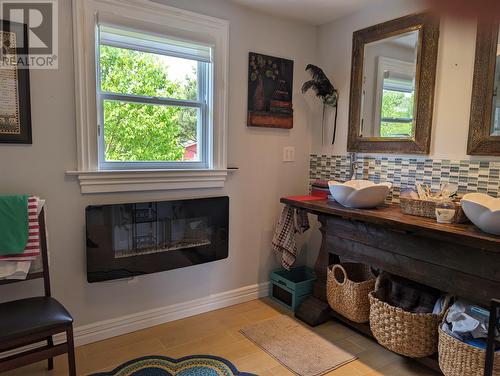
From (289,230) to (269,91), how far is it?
3.46ft

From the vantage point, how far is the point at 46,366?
1988 millimetres

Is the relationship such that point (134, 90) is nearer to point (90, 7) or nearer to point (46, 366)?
point (90, 7)

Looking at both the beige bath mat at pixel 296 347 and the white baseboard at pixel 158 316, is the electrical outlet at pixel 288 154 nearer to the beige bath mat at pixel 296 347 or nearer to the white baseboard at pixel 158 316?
the white baseboard at pixel 158 316

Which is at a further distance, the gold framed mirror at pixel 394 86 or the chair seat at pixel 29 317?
the gold framed mirror at pixel 394 86

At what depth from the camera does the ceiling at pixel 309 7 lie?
8.12 ft

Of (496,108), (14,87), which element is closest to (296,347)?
(496,108)

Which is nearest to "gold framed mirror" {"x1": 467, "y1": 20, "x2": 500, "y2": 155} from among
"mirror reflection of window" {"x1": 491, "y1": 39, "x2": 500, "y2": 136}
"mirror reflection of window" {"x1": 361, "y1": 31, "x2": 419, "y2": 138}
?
"mirror reflection of window" {"x1": 491, "y1": 39, "x2": 500, "y2": 136}

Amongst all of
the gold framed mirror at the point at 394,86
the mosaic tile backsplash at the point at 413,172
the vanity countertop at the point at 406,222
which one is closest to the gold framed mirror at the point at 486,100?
the mosaic tile backsplash at the point at 413,172

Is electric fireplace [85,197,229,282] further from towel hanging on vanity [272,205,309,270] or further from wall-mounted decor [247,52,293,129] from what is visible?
wall-mounted decor [247,52,293,129]

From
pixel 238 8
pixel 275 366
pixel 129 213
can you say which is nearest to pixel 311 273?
pixel 275 366

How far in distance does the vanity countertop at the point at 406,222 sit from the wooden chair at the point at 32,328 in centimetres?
152

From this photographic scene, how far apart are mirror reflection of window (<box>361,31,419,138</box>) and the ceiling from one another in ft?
0.99

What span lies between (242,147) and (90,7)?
1.28 m

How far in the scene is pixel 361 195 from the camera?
217 centimetres
